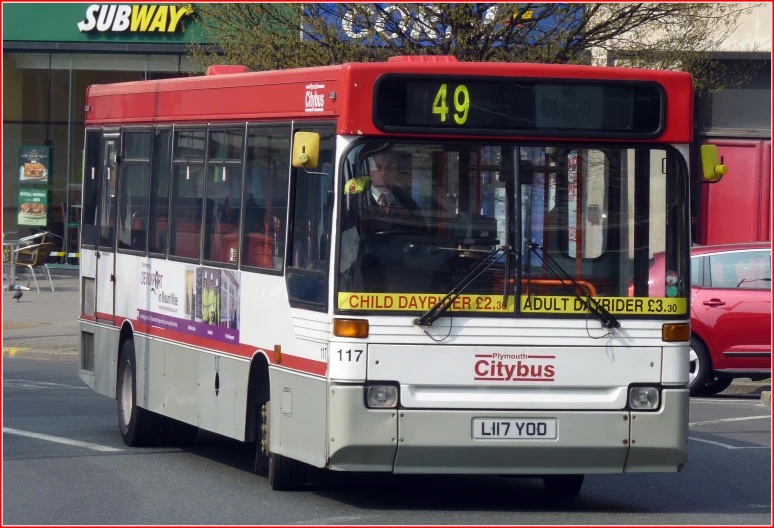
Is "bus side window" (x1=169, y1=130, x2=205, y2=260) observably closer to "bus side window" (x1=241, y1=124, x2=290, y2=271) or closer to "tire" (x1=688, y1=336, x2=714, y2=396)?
"bus side window" (x1=241, y1=124, x2=290, y2=271)

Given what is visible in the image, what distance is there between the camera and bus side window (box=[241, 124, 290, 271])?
8812mm

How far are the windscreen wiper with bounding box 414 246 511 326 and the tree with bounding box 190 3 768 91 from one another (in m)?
9.29

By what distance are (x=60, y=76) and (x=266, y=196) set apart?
25.7 metres

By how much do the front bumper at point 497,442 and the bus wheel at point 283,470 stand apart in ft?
3.26

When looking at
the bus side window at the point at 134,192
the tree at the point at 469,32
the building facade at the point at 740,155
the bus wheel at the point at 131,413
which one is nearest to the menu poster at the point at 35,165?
the tree at the point at 469,32

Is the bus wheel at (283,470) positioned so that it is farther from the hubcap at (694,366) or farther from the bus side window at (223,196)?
the hubcap at (694,366)

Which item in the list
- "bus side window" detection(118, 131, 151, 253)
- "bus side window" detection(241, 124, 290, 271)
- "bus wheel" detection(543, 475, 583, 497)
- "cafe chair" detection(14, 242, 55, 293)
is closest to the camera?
"bus side window" detection(241, 124, 290, 271)

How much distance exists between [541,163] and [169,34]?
2503 cm

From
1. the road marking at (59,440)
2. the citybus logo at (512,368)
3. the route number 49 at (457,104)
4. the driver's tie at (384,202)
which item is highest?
the route number 49 at (457,104)

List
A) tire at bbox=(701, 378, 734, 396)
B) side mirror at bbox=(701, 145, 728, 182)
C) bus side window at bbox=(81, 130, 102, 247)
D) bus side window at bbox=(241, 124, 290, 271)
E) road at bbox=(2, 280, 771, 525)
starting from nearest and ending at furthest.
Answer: road at bbox=(2, 280, 771, 525)
side mirror at bbox=(701, 145, 728, 182)
bus side window at bbox=(241, 124, 290, 271)
bus side window at bbox=(81, 130, 102, 247)
tire at bbox=(701, 378, 734, 396)

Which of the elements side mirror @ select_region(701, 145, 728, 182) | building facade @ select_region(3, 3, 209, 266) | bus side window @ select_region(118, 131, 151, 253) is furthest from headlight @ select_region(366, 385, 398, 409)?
building facade @ select_region(3, 3, 209, 266)

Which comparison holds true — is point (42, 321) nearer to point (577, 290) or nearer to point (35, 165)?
point (35, 165)

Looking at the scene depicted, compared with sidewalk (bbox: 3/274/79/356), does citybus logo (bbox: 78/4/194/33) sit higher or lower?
higher

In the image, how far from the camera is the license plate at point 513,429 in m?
7.92
